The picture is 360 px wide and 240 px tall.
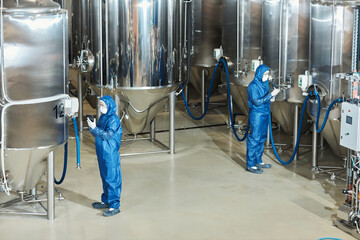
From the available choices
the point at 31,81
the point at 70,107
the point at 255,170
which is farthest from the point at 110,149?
the point at 255,170

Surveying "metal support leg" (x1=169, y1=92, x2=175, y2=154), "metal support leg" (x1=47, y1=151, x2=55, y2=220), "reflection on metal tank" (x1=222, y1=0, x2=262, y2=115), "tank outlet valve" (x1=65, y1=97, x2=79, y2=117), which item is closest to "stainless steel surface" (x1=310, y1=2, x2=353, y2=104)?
"reflection on metal tank" (x1=222, y1=0, x2=262, y2=115)

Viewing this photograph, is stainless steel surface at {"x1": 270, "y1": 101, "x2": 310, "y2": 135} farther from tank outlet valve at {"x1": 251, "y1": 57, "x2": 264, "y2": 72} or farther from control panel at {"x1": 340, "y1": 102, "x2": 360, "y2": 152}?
control panel at {"x1": 340, "y1": 102, "x2": 360, "y2": 152}

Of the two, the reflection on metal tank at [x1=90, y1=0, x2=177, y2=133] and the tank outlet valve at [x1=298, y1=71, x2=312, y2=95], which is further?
the reflection on metal tank at [x1=90, y1=0, x2=177, y2=133]

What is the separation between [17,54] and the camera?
4773mm

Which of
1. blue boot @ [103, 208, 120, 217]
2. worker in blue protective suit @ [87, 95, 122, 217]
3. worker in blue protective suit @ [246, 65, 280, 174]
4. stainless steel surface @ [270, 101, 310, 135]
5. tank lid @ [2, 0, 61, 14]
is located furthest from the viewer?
stainless steel surface @ [270, 101, 310, 135]

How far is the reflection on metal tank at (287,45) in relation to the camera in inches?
270

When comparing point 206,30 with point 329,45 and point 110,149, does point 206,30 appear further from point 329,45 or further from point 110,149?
point 110,149

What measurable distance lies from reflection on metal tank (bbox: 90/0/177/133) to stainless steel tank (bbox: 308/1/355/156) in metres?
1.68

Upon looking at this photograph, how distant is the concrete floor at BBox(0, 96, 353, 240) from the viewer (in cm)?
507

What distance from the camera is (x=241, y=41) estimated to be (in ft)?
25.8

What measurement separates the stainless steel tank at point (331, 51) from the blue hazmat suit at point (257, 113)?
0.54 metres

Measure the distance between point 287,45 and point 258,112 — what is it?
89cm

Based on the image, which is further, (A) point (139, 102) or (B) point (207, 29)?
(B) point (207, 29)

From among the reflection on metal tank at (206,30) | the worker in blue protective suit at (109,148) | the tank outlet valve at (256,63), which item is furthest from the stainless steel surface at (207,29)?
the worker in blue protective suit at (109,148)
